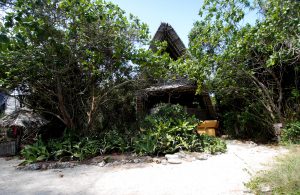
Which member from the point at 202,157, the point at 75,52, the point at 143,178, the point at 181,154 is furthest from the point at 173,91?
the point at 143,178

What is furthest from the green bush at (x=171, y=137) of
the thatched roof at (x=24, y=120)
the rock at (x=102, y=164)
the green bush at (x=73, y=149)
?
the thatched roof at (x=24, y=120)

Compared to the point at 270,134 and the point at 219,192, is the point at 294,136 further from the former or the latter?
the point at 219,192

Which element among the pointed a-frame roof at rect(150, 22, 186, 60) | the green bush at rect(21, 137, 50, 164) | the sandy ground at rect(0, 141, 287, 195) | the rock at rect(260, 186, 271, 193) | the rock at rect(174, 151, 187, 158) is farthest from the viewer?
the pointed a-frame roof at rect(150, 22, 186, 60)

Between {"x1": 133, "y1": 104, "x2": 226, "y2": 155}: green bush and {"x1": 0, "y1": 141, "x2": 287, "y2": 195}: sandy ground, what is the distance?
30.7 inches

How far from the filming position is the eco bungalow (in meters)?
9.75

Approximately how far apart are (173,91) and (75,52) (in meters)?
5.15

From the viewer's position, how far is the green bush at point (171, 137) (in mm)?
6035

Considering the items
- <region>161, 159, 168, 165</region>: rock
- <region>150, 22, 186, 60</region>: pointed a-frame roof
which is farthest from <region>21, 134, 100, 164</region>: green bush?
<region>150, 22, 186, 60</region>: pointed a-frame roof

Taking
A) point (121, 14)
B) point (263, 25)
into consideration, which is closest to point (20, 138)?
point (121, 14)

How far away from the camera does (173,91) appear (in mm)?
10289

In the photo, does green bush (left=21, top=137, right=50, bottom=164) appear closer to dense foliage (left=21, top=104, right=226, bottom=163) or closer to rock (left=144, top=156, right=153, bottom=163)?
dense foliage (left=21, top=104, right=226, bottom=163)

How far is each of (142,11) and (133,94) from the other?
11.0 ft

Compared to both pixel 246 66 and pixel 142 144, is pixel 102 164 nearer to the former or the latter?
pixel 142 144

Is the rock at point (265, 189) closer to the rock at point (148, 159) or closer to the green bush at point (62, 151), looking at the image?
the rock at point (148, 159)
